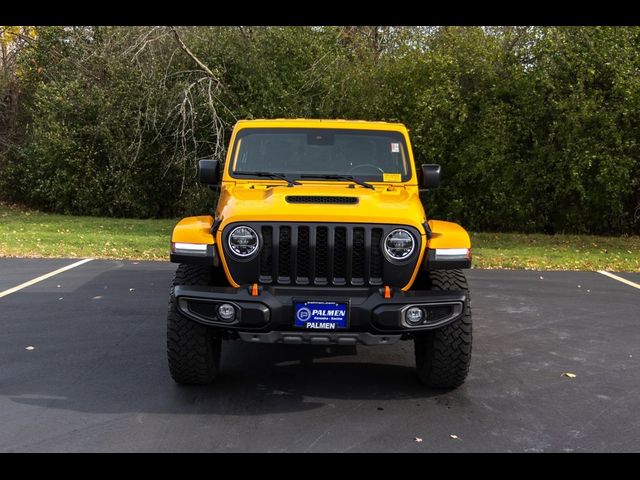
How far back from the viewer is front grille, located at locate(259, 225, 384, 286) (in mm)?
4539

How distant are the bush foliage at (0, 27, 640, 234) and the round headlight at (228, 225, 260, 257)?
10.1m

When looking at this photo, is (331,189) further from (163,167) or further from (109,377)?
(163,167)

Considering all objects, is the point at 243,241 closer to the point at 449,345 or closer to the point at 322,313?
the point at 322,313

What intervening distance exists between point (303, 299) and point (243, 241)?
611mm

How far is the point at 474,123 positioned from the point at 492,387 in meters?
10.3

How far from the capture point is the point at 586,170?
1411cm

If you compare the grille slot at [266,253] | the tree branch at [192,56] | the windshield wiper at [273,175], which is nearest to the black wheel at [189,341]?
the grille slot at [266,253]

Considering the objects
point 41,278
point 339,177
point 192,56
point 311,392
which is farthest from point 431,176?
point 192,56

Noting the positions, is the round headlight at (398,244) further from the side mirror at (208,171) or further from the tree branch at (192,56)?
the tree branch at (192,56)

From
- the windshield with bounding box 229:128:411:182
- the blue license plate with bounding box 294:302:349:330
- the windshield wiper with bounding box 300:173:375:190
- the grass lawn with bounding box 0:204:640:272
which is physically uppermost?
the windshield with bounding box 229:128:411:182

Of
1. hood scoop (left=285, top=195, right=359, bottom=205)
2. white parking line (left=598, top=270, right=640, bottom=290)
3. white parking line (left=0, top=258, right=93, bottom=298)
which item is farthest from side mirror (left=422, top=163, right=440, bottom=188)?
white parking line (left=0, top=258, right=93, bottom=298)

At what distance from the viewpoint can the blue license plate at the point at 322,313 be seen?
436 centimetres

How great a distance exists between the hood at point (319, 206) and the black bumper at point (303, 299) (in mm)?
493

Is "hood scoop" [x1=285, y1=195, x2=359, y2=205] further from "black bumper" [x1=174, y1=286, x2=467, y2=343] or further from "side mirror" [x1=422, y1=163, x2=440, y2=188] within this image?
"side mirror" [x1=422, y1=163, x2=440, y2=188]
